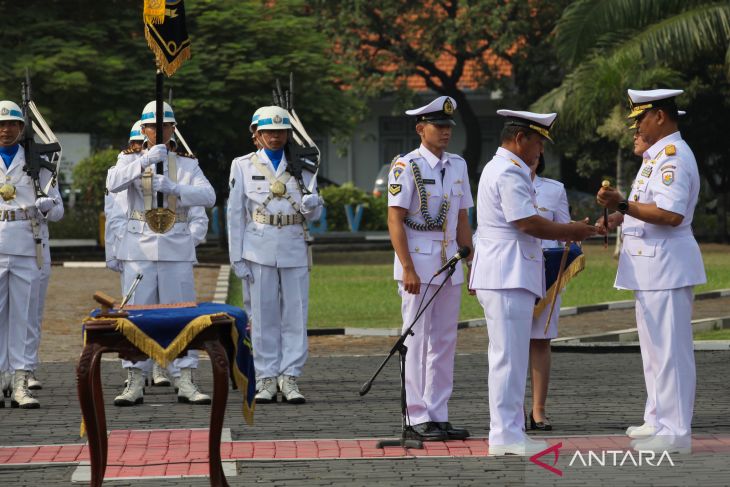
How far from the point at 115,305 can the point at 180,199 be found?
3.43 meters

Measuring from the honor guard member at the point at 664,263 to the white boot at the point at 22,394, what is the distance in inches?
187

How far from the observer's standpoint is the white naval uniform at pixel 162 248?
38.7ft

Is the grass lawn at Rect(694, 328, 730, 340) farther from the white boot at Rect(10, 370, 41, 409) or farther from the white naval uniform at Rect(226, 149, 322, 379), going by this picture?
the white boot at Rect(10, 370, 41, 409)

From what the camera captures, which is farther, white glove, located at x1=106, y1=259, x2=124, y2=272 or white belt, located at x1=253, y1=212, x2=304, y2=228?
white glove, located at x1=106, y1=259, x2=124, y2=272

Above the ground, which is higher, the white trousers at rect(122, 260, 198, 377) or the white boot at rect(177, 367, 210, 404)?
the white trousers at rect(122, 260, 198, 377)

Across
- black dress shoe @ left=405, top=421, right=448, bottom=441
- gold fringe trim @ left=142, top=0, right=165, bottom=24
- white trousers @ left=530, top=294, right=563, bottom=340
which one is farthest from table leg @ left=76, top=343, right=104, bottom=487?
gold fringe trim @ left=142, top=0, right=165, bottom=24

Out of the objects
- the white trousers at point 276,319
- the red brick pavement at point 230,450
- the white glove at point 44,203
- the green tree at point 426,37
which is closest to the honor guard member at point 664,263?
the red brick pavement at point 230,450

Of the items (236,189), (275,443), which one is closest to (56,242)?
(236,189)

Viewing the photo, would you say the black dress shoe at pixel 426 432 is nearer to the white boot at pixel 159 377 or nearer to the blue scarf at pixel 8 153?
the white boot at pixel 159 377

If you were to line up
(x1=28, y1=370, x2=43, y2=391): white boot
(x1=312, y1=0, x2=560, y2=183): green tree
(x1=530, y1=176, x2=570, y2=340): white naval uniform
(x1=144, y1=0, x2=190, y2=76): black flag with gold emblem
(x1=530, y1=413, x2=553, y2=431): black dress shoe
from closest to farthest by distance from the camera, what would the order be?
(x1=530, y1=413, x2=553, y2=431): black dress shoe, (x1=530, y1=176, x2=570, y2=340): white naval uniform, (x1=144, y1=0, x2=190, y2=76): black flag with gold emblem, (x1=28, y1=370, x2=43, y2=391): white boot, (x1=312, y1=0, x2=560, y2=183): green tree

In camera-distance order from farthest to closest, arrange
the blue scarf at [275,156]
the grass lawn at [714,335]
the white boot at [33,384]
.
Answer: the grass lawn at [714,335], the white boot at [33,384], the blue scarf at [275,156]

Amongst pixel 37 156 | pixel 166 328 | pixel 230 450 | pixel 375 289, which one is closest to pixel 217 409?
pixel 166 328

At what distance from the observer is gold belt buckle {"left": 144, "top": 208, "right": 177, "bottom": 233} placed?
11828 millimetres

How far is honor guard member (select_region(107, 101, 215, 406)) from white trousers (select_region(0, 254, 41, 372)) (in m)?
0.73
